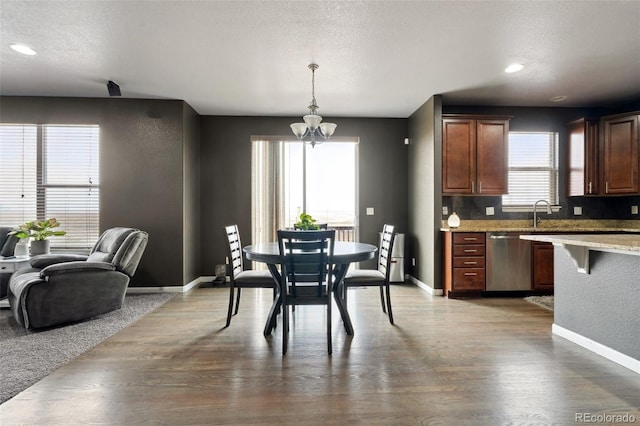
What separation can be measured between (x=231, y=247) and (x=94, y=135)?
282 cm

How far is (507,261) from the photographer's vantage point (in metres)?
4.25

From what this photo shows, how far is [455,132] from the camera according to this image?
4.46m

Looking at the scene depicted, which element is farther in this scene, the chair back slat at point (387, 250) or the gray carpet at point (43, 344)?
the chair back slat at point (387, 250)

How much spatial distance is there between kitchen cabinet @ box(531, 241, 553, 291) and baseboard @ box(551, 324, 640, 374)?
4.70 feet

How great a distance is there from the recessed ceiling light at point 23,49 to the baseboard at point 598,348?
207 inches

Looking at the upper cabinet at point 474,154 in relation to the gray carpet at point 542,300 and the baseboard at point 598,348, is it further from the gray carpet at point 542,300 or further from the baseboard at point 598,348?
the baseboard at point 598,348

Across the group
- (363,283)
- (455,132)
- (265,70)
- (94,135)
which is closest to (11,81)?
(94,135)

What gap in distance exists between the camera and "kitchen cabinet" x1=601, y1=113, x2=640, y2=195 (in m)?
4.29

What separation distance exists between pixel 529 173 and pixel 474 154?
1.07m

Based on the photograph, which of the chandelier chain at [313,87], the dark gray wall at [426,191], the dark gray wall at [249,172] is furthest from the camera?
the dark gray wall at [249,172]

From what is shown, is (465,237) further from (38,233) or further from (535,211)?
(38,233)

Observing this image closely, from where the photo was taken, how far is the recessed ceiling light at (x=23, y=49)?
9.88 feet

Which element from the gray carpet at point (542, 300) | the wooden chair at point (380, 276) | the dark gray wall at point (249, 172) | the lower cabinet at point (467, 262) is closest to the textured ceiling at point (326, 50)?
the dark gray wall at point (249, 172)

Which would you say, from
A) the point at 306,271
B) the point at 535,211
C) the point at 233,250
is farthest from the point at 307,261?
the point at 535,211
